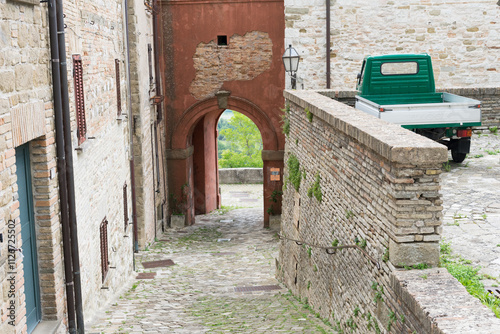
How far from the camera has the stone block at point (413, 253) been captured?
507 cm

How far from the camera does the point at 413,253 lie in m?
5.09

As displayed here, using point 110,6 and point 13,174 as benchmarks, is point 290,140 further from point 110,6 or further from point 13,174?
point 13,174

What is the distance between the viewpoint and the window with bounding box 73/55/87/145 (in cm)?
777

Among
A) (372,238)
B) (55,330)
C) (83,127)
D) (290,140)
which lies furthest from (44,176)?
(290,140)

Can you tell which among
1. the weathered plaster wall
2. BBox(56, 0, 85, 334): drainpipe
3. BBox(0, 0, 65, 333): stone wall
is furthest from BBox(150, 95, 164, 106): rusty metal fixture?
BBox(0, 0, 65, 333): stone wall

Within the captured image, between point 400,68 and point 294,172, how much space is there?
288 centimetres

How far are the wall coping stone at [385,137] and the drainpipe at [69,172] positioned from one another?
295cm

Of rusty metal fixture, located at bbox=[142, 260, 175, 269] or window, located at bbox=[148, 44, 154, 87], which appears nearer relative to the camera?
rusty metal fixture, located at bbox=[142, 260, 175, 269]

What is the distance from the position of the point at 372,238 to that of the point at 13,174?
128 inches

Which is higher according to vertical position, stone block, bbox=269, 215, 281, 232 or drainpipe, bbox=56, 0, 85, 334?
drainpipe, bbox=56, 0, 85, 334

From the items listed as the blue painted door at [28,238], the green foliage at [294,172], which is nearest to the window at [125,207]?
the green foliage at [294,172]

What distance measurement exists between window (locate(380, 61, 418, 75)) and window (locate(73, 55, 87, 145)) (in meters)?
5.55

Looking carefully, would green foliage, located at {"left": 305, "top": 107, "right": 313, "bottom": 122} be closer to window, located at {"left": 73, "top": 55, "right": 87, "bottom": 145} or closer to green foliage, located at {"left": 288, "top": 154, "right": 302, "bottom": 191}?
green foliage, located at {"left": 288, "top": 154, "right": 302, "bottom": 191}

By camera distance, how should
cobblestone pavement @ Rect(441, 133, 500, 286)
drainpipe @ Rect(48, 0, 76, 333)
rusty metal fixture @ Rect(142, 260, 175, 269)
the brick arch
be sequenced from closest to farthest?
cobblestone pavement @ Rect(441, 133, 500, 286) → drainpipe @ Rect(48, 0, 76, 333) → rusty metal fixture @ Rect(142, 260, 175, 269) → the brick arch
